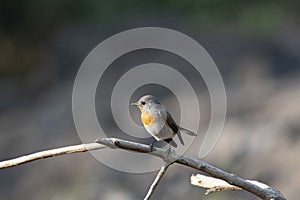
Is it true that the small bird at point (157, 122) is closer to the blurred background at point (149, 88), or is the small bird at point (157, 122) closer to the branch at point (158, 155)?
the branch at point (158, 155)

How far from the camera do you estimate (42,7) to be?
9414mm

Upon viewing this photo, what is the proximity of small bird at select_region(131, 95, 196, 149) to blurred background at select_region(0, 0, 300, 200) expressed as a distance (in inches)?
107

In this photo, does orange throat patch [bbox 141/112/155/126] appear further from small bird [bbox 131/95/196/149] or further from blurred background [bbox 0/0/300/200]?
blurred background [bbox 0/0/300/200]

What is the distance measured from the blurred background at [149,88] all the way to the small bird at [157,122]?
8.94 feet

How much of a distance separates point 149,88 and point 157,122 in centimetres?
463

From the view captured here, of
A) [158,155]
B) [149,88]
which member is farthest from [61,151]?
[149,88]

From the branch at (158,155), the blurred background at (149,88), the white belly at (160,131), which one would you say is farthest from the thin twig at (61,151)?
the blurred background at (149,88)

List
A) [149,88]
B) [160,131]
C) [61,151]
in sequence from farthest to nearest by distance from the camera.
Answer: [149,88], [160,131], [61,151]

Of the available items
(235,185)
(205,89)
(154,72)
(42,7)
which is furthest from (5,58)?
(235,185)

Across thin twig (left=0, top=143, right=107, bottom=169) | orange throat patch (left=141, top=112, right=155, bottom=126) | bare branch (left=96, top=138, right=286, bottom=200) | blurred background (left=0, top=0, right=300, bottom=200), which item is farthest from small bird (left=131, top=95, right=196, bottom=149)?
blurred background (left=0, top=0, right=300, bottom=200)

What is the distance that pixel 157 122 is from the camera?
2.43m

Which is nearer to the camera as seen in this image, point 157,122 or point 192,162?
point 192,162

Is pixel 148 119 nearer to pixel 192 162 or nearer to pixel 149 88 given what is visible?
pixel 192 162

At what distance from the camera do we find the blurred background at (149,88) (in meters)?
5.52
